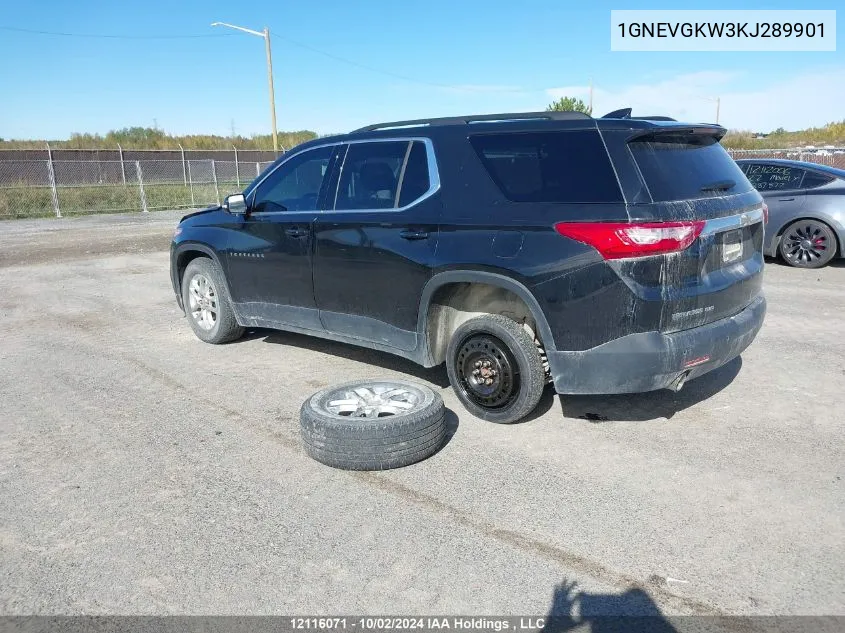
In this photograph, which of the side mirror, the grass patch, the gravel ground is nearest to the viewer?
the gravel ground

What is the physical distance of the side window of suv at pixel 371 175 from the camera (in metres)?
4.70

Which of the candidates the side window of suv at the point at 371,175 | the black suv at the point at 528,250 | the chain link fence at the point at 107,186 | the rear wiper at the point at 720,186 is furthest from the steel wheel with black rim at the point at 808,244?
the chain link fence at the point at 107,186

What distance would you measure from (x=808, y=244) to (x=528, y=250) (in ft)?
26.3

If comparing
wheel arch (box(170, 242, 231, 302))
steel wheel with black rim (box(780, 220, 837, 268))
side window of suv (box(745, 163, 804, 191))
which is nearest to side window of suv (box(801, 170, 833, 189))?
side window of suv (box(745, 163, 804, 191))

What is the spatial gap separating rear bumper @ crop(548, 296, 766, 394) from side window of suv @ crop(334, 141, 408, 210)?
1.69m

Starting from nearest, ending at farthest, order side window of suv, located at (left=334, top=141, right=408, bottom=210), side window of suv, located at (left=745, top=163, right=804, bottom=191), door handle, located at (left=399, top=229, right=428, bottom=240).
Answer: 1. door handle, located at (left=399, top=229, right=428, bottom=240)
2. side window of suv, located at (left=334, top=141, right=408, bottom=210)
3. side window of suv, located at (left=745, top=163, right=804, bottom=191)

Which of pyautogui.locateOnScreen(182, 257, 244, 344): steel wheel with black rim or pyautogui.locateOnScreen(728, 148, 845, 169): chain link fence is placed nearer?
pyautogui.locateOnScreen(182, 257, 244, 344): steel wheel with black rim

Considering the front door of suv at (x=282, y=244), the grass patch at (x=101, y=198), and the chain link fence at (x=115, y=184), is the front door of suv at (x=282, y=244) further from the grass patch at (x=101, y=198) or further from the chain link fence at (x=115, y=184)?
the grass patch at (x=101, y=198)

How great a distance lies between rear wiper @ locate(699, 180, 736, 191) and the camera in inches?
155

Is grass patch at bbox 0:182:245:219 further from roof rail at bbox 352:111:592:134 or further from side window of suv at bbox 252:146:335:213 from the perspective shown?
roof rail at bbox 352:111:592:134

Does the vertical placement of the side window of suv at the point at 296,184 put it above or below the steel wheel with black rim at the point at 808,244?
above

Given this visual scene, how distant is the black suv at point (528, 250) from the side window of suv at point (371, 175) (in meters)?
0.01

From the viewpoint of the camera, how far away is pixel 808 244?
998cm

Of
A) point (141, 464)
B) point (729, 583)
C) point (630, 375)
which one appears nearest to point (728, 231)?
point (630, 375)
